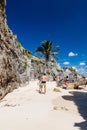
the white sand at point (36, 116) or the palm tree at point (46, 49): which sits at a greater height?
the palm tree at point (46, 49)

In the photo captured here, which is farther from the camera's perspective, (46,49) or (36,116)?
(46,49)

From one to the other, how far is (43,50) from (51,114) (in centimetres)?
4902

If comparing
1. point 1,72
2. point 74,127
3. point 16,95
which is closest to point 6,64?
point 1,72

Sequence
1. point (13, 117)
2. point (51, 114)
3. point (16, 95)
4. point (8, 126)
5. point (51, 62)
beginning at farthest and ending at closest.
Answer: point (51, 62) → point (16, 95) → point (51, 114) → point (13, 117) → point (8, 126)

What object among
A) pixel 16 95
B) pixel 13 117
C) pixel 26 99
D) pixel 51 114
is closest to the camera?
pixel 13 117

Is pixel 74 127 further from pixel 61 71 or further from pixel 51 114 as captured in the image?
pixel 61 71

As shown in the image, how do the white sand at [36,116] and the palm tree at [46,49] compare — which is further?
the palm tree at [46,49]

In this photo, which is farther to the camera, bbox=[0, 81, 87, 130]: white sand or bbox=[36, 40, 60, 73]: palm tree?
bbox=[36, 40, 60, 73]: palm tree

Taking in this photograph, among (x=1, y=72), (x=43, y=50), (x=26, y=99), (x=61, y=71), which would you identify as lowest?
(x=26, y=99)

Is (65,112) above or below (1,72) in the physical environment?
below

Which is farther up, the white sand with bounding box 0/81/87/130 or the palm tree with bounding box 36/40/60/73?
the palm tree with bounding box 36/40/60/73

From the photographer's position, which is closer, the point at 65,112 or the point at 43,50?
the point at 65,112

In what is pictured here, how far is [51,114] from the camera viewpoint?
45.9 feet

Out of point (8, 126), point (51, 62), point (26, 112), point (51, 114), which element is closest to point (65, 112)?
point (51, 114)
